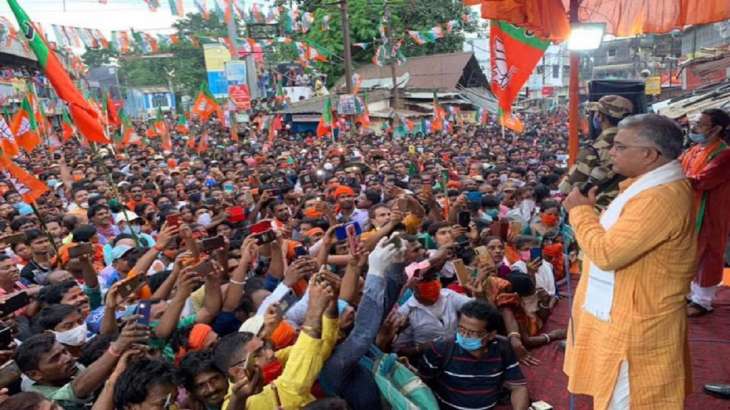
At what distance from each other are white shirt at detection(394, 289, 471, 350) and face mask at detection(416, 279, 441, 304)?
4 centimetres

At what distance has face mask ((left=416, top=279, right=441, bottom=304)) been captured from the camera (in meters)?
3.49

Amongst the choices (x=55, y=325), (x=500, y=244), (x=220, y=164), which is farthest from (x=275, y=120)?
(x=55, y=325)

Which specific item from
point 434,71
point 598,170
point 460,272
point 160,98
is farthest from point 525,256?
point 160,98

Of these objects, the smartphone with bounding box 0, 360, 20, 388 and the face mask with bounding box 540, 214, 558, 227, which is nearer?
the smartphone with bounding box 0, 360, 20, 388

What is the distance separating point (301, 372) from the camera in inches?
89.0

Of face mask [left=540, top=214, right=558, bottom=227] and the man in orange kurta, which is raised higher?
the man in orange kurta

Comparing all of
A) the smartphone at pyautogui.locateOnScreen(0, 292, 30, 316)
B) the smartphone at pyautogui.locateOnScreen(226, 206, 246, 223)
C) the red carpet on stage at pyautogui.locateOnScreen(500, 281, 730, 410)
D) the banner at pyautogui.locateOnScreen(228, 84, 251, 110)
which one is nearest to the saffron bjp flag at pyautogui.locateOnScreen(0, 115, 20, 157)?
the smartphone at pyautogui.locateOnScreen(226, 206, 246, 223)

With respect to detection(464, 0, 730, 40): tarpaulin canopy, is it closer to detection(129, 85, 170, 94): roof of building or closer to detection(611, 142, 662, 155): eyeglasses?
detection(611, 142, 662, 155): eyeglasses

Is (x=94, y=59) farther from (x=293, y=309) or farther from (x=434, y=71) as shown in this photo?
(x=293, y=309)

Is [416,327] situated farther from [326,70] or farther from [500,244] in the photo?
[326,70]

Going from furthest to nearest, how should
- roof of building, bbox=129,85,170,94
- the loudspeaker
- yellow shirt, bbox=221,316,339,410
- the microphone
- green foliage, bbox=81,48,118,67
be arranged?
1. green foliage, bbox=81,48,118,67
2. roof of building, bbox=129,85,170,94
3. the loudspeaker
4. the microphone
5. yellow shirt, bbox=221,316,339,410

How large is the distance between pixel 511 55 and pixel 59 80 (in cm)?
465

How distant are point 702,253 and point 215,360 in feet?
11.7

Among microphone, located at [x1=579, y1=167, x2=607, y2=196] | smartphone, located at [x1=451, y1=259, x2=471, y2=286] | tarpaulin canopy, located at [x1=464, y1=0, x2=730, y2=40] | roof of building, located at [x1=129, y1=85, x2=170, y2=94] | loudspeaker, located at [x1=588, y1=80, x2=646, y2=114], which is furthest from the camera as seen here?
roof of building, located at [x1=129, y1=85, x2=170, y2=94]
